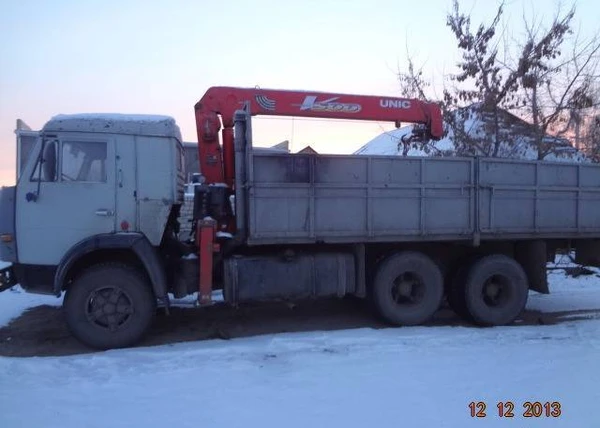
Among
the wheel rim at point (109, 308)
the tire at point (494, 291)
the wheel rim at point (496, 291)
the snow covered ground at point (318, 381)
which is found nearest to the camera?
the snow covered ground at point (318, 381)

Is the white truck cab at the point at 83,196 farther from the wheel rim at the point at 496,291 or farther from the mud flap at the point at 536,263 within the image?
the mud flap at the point at 536,263

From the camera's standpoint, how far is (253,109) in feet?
27.6

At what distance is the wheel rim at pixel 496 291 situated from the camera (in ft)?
28.1

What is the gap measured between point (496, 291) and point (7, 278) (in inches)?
281

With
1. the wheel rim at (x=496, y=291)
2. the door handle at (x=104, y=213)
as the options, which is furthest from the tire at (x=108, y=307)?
the wheel rim at (x=496, y=291)

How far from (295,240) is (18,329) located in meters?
4.28

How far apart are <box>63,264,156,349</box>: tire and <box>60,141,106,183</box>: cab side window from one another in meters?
1.18

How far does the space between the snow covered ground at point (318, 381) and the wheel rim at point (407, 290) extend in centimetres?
68

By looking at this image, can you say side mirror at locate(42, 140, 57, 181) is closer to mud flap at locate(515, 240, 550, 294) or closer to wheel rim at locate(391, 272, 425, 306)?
wheel rim at locate(391, 272, 425, 306)

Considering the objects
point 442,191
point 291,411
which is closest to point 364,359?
point 291,411

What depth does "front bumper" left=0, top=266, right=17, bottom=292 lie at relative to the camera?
23.2ft

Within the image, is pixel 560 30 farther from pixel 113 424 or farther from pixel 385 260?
pixel 113 424

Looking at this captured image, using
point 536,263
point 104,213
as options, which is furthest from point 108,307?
point 536,263
